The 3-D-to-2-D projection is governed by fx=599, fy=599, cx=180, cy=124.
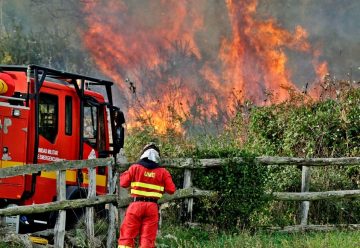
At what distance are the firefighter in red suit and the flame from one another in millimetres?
13451

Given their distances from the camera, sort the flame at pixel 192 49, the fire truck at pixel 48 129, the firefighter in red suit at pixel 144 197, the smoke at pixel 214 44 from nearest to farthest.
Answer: the firefighter in red suit at pixel 144 197
the fire truck at pixel 48 129
the smoke at pixel 214 44
the flame at pixel 192 49

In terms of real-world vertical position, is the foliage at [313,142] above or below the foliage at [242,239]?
above

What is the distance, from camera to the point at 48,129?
1048cm

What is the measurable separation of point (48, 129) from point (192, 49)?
17.2m

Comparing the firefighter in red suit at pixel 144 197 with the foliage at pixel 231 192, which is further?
the foliage at pixel 231 192

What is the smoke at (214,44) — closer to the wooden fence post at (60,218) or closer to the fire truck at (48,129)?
the fire truck at (48,129)

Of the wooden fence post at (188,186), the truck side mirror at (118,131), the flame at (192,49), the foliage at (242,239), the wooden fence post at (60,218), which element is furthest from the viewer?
the flame at (192,49)

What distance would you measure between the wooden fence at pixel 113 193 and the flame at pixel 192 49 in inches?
413

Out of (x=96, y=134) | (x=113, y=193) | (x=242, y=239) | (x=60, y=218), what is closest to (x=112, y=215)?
(x=113, y=193)

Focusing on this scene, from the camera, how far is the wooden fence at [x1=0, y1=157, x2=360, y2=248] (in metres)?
8.53

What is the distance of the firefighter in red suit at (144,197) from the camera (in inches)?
336

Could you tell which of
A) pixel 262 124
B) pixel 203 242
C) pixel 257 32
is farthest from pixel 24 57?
pixel 203 242

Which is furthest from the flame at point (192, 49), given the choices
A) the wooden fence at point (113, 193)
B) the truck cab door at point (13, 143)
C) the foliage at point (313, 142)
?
the truck cab door at point (13, 143)

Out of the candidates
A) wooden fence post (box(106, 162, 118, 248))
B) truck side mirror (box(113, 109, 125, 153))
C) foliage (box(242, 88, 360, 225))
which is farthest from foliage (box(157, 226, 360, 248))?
truck side mirror (box(113, 109, 125, 153))
